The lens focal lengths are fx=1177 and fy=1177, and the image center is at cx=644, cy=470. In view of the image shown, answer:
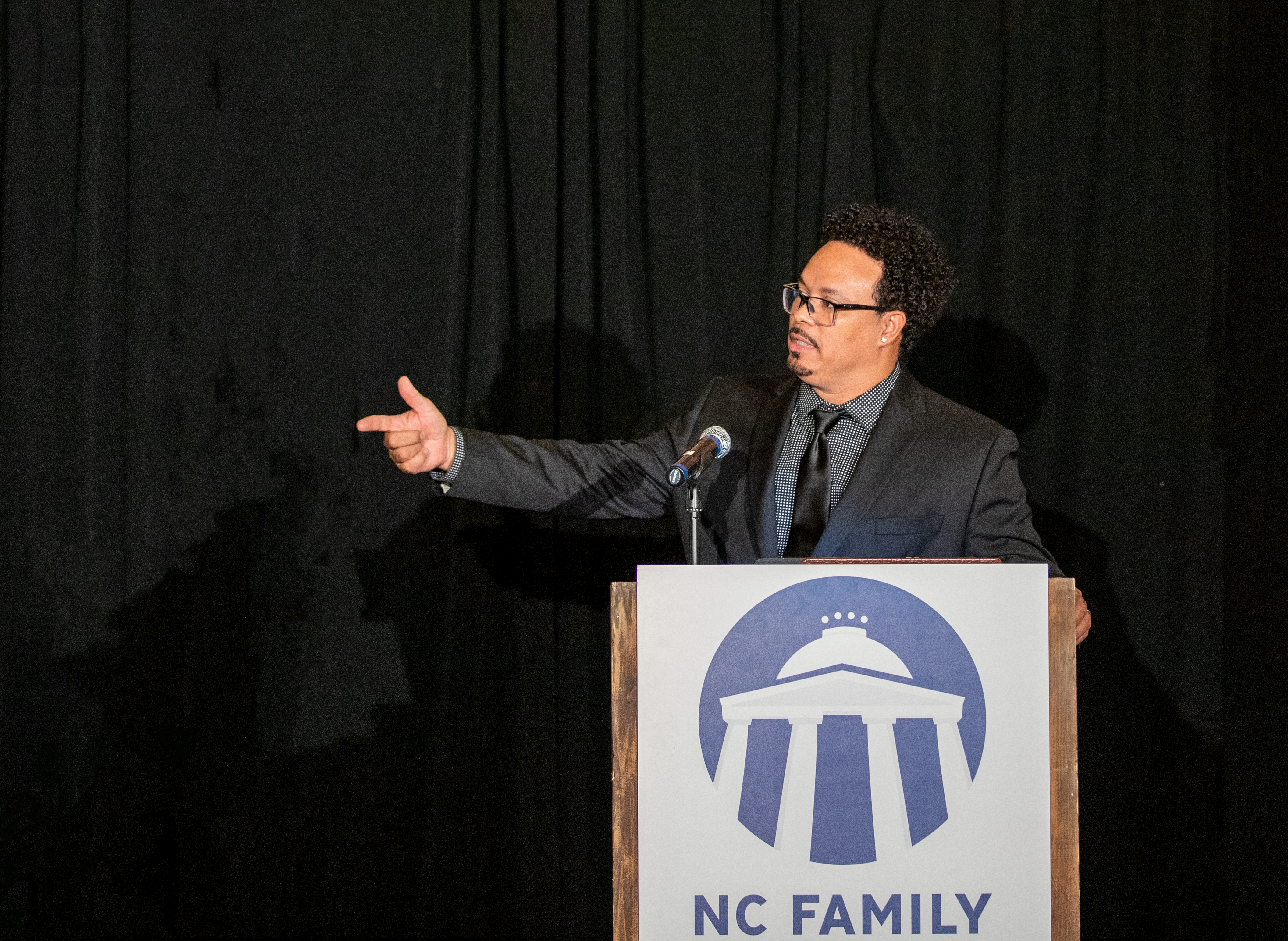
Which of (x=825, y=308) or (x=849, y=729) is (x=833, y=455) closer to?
(x=825, y=308)

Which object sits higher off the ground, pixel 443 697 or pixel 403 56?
pixel 403 56

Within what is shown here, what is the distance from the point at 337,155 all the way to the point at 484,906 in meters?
2.16

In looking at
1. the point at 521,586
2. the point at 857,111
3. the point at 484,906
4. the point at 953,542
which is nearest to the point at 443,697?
the point at 521,586

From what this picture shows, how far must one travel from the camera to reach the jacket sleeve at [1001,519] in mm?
2428

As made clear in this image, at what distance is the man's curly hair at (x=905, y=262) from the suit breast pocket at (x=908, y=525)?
1.60 ft

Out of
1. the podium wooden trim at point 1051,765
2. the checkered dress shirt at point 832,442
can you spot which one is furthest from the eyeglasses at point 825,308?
the podium wooden trim at point 1051,765

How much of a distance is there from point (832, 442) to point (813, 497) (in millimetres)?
145

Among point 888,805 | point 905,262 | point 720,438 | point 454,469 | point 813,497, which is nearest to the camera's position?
point 888,805

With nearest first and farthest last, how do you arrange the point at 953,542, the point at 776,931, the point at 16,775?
1. the point at 776,931
2. the point at 953,542
3. the point at 16,775

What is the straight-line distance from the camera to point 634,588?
1.73 metres

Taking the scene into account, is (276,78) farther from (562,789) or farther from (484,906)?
(484,906)

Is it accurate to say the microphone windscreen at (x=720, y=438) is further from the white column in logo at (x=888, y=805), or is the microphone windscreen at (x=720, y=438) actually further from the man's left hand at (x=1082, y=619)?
the man's left hand at (x=1082, y=619)

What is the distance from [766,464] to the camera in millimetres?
2588

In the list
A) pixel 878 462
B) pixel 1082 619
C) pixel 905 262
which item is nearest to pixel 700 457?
pixel 878 462
